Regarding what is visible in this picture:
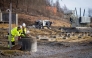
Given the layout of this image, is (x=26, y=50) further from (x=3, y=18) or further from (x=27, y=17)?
(x=27, y=17)

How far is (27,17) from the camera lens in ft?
181

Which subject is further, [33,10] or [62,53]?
[33,10]

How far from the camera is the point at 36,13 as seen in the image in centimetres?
6219

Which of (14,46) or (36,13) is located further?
(36,13)

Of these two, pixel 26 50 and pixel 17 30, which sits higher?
pixel 17 30

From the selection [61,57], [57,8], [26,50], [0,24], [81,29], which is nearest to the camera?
[61,57]

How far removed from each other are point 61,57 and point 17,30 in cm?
408

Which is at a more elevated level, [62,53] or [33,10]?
[33,10]

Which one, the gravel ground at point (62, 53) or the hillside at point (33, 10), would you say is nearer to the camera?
the gravel ground at point (62, 53)

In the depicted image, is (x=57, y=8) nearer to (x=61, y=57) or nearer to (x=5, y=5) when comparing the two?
(x=5, y=5)

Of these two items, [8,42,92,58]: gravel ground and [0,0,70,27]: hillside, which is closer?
[8,42,92,58]: gravel ground

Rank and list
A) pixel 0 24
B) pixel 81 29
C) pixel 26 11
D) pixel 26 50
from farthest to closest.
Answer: pixel 26 11, pixel 0 24, pixel 81 29, pixel 26 50

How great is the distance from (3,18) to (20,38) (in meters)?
26.1

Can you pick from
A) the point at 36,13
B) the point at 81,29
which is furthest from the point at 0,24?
the point at 36,13
